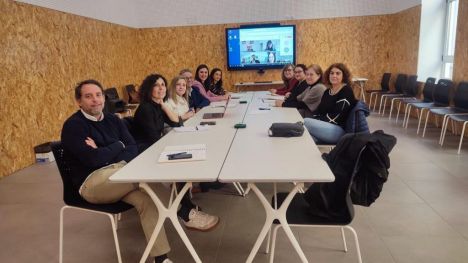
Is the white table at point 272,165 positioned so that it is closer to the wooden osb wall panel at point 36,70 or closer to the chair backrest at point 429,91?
the wooden osb wall panel at point 36,70

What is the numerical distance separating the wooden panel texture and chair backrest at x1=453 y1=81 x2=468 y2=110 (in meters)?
2.00

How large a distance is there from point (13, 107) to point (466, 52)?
5.71m

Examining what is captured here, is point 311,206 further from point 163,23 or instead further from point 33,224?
point 163,23

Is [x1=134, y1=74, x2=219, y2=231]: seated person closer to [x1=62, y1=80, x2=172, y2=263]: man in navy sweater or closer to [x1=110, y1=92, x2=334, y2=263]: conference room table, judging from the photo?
[x1=110, y1=92, x2=334, y2=263]: conference room table

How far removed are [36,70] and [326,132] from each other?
361 cm

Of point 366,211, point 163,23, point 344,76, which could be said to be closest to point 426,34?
point 344,76

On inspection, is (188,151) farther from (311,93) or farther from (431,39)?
(431,39)

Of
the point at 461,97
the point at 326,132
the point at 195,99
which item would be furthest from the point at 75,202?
the point at 461,97

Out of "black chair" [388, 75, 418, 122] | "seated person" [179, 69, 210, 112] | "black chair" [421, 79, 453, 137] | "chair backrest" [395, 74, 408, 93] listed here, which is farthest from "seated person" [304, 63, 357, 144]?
"chair backrest" [395, 74, 408, 93]

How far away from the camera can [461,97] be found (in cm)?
455

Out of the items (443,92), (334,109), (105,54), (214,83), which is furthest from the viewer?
(105,54)

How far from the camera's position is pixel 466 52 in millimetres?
4727

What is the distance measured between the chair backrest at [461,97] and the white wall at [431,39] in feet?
5.92

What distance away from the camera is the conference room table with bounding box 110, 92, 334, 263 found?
1.66 metres
